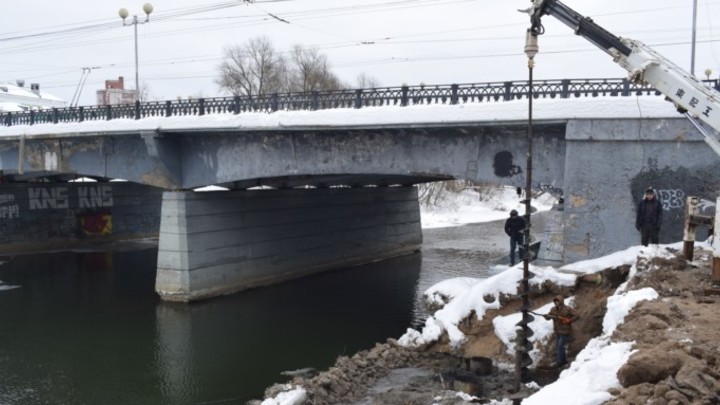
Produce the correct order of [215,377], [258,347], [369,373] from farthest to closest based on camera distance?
[258,347] → [215,377] → [369,373]

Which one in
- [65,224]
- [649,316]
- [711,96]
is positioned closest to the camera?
[649,316]

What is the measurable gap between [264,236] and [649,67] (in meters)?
16.3

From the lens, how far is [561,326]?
1088 centimetres

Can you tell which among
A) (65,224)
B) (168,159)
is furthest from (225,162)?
(65,224)

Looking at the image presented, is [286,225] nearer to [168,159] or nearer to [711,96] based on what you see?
[168,159]

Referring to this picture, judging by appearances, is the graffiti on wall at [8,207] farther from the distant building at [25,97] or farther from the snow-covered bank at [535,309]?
the distant building at [25,97]

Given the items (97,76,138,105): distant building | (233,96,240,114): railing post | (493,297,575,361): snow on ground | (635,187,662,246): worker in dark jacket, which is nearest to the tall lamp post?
(493,297,575,361): snow on ground

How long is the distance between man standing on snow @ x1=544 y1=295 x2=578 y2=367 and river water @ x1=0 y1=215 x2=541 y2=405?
5.86 metres

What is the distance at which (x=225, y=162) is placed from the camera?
20859 mm

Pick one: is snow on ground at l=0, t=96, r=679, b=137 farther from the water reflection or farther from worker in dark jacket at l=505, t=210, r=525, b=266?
the water reflection

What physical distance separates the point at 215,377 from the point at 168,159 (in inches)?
387

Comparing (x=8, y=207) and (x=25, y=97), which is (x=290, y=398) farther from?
(x=25, y=97)

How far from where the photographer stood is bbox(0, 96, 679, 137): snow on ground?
45.6 ft

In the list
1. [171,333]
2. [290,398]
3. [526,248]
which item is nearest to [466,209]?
[171,333]
